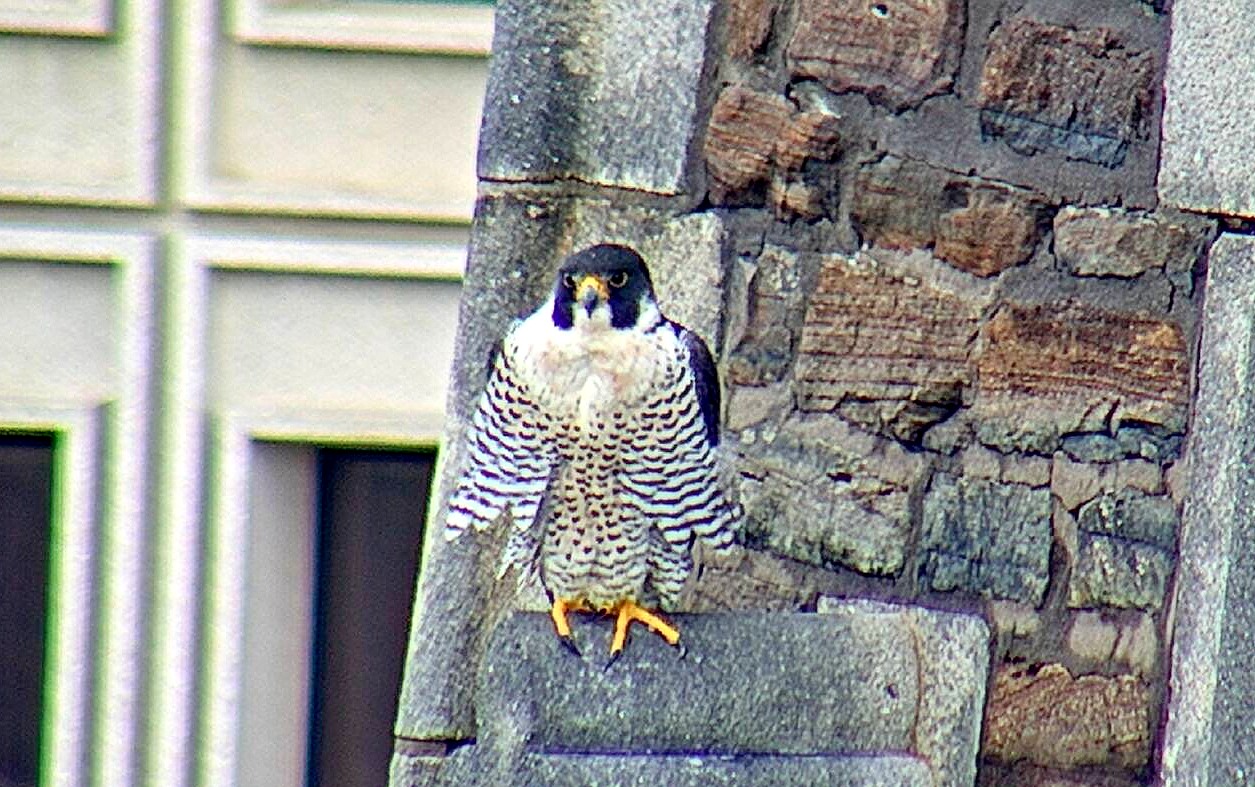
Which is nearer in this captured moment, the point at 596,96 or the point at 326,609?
the point at 596,96

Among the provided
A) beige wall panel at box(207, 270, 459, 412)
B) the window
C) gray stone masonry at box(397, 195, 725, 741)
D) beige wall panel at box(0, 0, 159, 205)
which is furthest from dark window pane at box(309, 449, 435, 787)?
gray stone masonry at box(397, 195, 725, 741)

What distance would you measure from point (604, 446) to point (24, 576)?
1.84m

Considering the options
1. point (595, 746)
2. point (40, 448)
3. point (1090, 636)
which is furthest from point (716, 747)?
point (40, 448)

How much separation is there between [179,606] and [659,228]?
1.56m

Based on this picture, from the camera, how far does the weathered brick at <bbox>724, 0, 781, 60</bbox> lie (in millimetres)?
2842

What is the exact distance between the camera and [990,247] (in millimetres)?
2828

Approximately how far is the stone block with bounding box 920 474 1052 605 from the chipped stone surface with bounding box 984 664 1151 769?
0.35ft

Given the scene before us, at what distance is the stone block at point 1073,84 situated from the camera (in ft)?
9.21

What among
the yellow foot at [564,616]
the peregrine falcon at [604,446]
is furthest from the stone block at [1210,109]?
the yellow foot at [564,616]

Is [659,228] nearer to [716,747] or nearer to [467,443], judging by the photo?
[467,443]

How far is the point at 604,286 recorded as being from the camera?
2721mm

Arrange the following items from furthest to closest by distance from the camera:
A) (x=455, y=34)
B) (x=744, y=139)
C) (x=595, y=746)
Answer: (x=455, y=34) → (x=744, y=139) → (x=595, y=746)

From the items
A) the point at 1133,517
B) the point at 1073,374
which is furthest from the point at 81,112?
the point at 1133,517

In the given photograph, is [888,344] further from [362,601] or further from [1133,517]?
[362,601]
